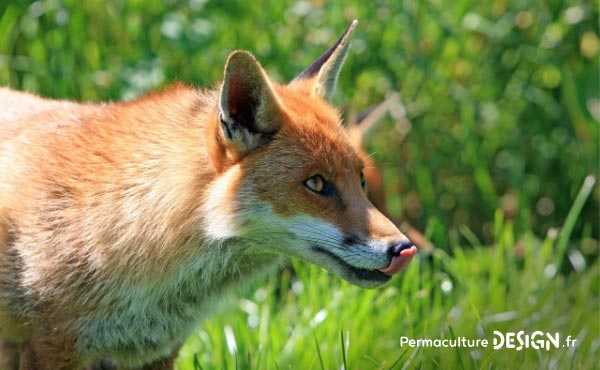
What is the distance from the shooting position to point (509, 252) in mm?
5730

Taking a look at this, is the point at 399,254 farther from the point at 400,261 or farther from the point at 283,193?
the point at 283,193

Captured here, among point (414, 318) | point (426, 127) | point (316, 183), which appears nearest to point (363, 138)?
point (426, 127)

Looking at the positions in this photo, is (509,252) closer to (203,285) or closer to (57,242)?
(203,285)

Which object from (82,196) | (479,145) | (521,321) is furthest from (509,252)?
(82,196)

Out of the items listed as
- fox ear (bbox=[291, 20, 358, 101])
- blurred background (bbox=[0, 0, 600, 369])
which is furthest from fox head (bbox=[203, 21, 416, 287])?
blurred background (bbox=[0, 0, 600, 369])

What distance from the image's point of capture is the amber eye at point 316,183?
11.6 ft

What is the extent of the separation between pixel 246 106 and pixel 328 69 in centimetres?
67

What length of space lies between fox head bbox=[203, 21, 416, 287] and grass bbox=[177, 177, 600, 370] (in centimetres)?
57

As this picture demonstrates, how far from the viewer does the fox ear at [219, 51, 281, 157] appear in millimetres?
3412

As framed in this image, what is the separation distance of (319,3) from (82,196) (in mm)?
3503

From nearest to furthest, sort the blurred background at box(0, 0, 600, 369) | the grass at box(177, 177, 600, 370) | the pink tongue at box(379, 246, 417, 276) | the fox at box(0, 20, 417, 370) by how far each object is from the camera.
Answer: the pink tongue at box(379, 246, 417, 276) < the fox at box(0, 20, 417, 370) < the grass at box(177, 177, 600, 370) < the blurred background at box(0, 0, 600, 369)

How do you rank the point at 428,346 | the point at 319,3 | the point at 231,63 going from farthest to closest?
the point at 319,3 < the point at 428,346 < the point at 231,63

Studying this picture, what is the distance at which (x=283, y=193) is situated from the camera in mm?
3496

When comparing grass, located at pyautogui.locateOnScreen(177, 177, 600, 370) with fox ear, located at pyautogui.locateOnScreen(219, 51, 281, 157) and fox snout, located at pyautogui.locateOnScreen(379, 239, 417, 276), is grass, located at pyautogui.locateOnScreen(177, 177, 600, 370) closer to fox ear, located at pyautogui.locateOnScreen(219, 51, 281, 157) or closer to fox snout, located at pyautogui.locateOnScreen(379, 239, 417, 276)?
fox snout, located at pyautogui.locateOnScreen(379, 239, 417, 276)
